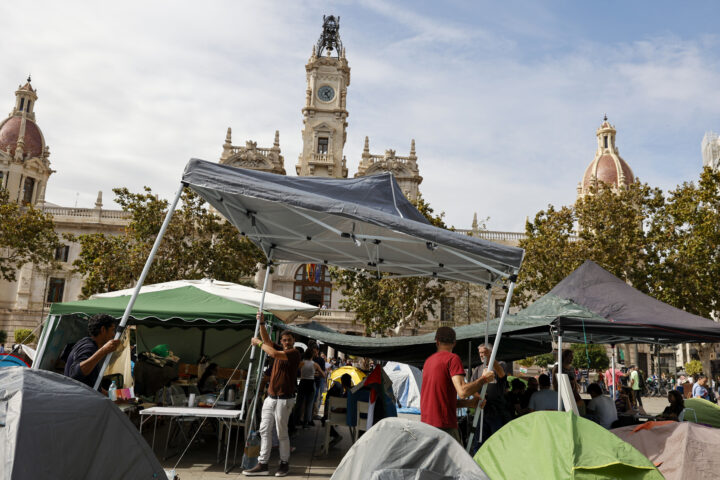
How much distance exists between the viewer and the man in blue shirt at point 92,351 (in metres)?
5.13

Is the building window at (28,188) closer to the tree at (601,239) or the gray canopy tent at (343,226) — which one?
the tree at (601,239)

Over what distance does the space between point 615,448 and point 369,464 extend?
2.61 metres

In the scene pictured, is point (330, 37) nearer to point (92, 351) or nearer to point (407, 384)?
point (407, 384)

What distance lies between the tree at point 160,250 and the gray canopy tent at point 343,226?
17.4 m

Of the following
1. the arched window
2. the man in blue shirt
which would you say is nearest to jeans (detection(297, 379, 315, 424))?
the man in blue shirt

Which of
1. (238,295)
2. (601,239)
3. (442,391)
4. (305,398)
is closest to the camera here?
(442,391)

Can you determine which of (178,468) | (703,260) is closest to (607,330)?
(178,468)

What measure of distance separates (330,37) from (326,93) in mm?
8341

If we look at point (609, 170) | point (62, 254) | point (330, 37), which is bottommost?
point (62, 254)

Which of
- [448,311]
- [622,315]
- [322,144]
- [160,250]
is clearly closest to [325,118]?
[322,144]

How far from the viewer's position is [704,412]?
921 centimetres

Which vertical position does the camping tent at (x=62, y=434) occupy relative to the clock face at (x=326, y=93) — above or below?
below

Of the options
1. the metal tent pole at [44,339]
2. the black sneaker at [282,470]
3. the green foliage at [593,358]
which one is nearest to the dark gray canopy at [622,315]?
the black sneaker at [282,470]

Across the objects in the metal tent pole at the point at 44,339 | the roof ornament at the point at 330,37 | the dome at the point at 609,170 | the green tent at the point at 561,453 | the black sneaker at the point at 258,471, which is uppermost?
the roof ornament at the point at 330,37
